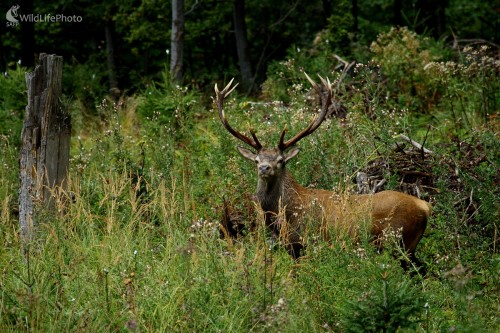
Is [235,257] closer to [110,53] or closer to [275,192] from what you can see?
[275,192]

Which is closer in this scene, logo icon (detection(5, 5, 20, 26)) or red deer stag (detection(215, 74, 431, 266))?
red deer stag (detection(215, 74, 431, 266))

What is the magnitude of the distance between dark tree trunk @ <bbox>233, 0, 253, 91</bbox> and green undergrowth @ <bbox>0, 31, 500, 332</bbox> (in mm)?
7289

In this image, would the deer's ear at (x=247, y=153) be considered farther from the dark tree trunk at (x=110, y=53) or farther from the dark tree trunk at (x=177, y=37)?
the dark tree trunk at (x=110, y=53)

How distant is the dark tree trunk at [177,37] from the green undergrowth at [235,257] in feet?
12.2

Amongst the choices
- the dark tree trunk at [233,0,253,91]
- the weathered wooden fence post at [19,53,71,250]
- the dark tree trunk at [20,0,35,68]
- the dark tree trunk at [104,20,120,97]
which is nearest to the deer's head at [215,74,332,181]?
the weathered wooden fence post at [19,53,71,250]

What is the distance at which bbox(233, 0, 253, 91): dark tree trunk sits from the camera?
57.4ft

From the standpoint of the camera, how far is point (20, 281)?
21.3 ft

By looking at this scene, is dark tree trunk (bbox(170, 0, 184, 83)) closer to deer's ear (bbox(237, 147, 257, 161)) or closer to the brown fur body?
deer's ear (bbox(237, 147, 257, 161))

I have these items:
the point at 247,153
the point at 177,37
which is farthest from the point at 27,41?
the point at 247,153

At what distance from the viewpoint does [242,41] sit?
17.7 m

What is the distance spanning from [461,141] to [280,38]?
12609 millimetres

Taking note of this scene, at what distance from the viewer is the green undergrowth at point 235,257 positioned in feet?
19.6

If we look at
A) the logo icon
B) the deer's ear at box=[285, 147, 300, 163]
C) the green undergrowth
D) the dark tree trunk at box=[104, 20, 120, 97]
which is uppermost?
the logo icon

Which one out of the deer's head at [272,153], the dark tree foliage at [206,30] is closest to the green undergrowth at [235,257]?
the deer's head at [272,153]
